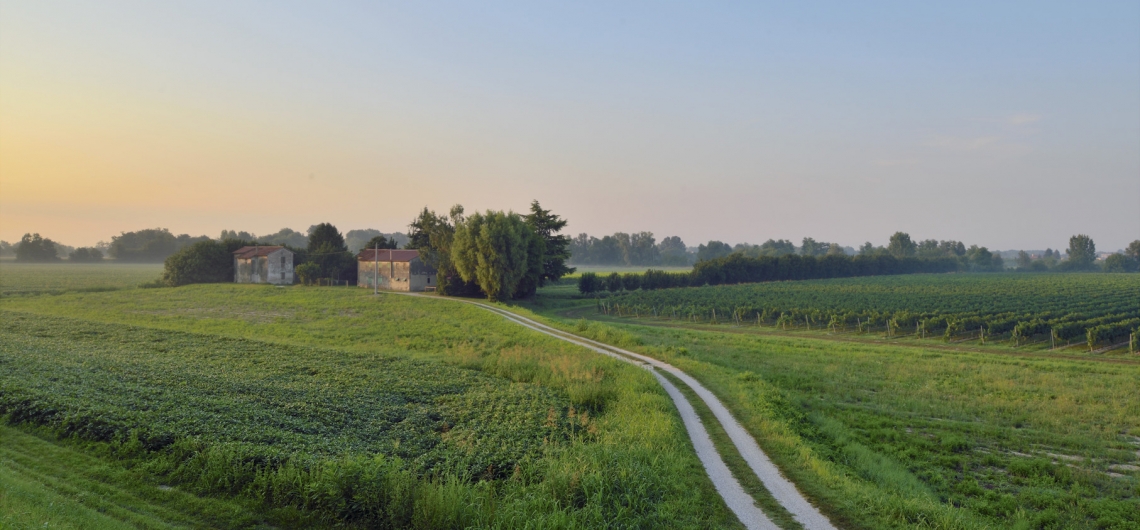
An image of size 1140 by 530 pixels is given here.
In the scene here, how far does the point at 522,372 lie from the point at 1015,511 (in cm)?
1755

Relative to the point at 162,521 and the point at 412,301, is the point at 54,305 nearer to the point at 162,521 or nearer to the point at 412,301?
the point at 412,301

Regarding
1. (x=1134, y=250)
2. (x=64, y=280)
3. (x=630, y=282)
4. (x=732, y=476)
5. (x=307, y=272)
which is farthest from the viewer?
(x=1134, y=250)

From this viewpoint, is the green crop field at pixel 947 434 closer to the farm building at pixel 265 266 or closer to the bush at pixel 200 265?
the farm building at pixel 265 266

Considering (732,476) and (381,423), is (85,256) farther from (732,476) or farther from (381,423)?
(732,476)

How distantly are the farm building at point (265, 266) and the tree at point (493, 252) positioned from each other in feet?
101

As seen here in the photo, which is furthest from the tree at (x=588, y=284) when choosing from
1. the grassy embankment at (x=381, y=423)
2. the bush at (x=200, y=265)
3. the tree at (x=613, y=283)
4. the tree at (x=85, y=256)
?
the tree at (x=85, y=256)

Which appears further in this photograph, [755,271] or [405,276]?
[755,271]

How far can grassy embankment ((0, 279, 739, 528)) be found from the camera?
10445mm

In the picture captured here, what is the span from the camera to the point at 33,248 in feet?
581

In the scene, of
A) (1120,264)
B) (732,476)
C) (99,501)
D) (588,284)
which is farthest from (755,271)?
(1120,264)

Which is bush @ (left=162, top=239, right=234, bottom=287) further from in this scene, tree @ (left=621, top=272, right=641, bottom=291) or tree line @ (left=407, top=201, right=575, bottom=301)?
tree @ (left=621, top=272, right=641, bottom=291)

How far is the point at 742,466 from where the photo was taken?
12680mm

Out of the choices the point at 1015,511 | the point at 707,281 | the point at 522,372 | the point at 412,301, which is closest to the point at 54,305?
the point at 412,301

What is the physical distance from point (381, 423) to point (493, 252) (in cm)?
4326
